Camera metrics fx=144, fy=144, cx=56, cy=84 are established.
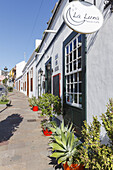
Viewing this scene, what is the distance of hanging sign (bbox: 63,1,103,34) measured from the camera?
276 cm

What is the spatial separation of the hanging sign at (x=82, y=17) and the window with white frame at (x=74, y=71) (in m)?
1.35

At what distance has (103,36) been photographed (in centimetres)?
306

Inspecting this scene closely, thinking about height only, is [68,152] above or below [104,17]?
below

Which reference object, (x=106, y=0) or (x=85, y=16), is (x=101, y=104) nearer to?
(x=85, y=16)

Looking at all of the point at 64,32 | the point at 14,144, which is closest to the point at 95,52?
the point at 64,32

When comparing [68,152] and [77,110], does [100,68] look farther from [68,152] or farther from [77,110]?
[68,152]

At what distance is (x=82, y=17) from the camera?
2.81 meters

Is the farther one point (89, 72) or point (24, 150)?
point (24, 150)

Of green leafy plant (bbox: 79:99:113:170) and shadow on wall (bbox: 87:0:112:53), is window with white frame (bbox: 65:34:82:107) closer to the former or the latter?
shadow on wall (bbox: 87:0:112:53)

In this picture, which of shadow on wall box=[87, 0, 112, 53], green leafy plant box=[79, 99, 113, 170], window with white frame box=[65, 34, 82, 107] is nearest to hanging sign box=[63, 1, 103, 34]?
shadow on wall box=[87, 0, 112, 53]

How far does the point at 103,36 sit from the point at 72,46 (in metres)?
1.84

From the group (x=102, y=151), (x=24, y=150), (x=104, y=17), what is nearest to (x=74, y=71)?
(x=104, y=17)

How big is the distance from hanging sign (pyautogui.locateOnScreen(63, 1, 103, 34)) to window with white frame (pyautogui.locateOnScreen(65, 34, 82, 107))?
135cm

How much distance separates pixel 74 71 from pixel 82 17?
6.59 ft
